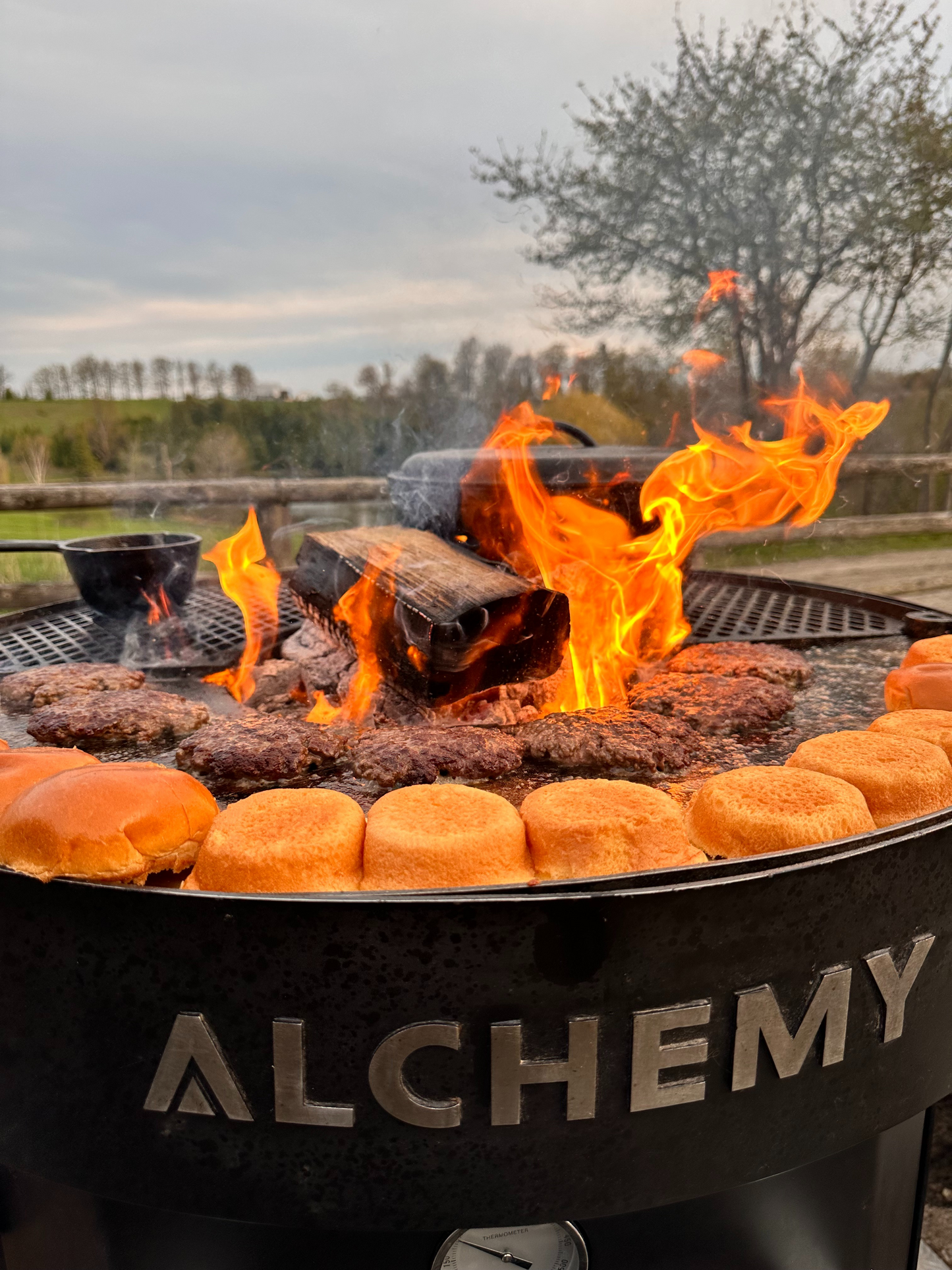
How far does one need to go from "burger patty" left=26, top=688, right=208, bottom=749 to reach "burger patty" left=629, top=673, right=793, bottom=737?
115cm

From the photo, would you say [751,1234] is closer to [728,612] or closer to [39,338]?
[728,612]

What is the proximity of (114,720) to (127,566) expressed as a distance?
746 mm

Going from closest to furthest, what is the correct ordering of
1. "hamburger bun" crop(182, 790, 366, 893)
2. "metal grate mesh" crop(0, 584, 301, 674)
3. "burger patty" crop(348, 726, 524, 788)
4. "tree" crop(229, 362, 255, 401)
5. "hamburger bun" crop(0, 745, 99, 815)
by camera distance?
"hamburger bun" crop(182, 790, 366, 893), "hamburger bun" crop(0, 745, 99, 815), "burger patty" crop(348, 726, 524, 788), "metal grate mesh" crop(0, 584, 301, 674), "tree" crop(229, 362, 255, 401)

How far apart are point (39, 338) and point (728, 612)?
361cm

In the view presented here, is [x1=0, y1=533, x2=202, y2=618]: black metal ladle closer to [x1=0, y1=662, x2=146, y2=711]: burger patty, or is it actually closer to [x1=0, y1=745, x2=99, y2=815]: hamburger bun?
[x1=0, y1=662, x2=146, y2=711]: burger patty

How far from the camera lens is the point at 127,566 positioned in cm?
250

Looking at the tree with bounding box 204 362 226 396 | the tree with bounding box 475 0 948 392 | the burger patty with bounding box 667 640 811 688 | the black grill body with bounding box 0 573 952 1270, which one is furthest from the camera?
the tree with bounding box 475 0 948 392

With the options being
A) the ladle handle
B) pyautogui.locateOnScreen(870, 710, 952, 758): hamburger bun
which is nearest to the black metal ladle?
the ladle handle

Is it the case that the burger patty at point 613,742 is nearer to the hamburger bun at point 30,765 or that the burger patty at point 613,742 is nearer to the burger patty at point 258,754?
the burger patty at point 258,754

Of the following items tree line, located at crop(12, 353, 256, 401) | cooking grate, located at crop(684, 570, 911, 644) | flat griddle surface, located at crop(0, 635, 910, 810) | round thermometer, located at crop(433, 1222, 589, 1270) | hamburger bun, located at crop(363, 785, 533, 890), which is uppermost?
tree line, located at crop(12, 353, 256, 401)

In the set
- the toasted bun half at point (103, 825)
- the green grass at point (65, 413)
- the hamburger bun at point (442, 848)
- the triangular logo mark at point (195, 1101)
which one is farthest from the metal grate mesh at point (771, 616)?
the green grass at point (65, 413)

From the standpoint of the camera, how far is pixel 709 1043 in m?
1.22

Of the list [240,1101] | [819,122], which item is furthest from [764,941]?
[819,122]

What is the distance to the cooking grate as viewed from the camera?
278 centimetres
